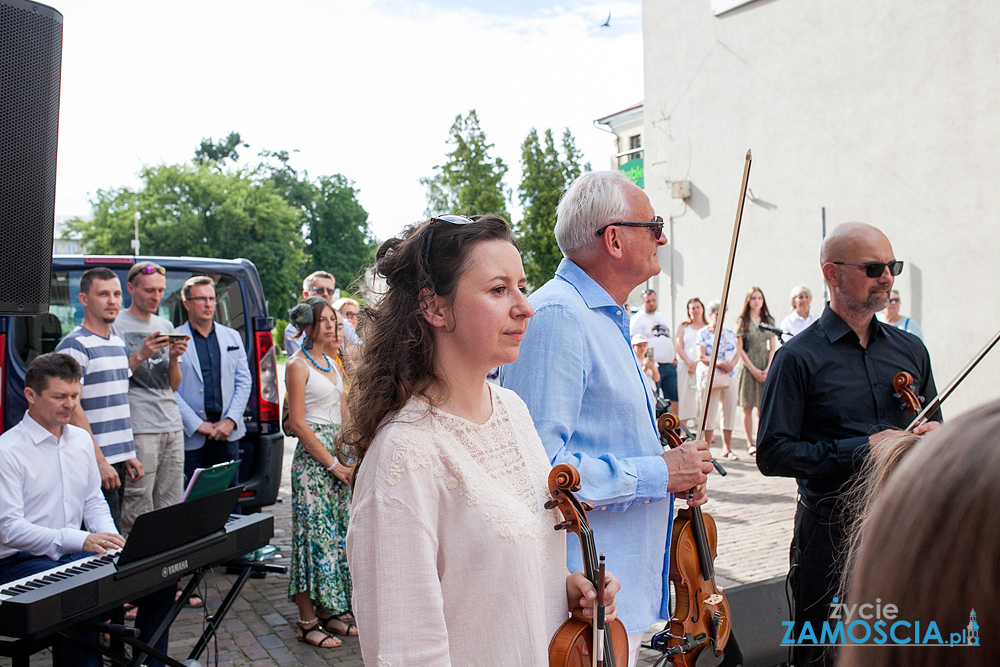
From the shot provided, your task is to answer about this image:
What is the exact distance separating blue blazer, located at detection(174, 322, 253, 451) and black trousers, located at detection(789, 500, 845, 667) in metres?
4.09

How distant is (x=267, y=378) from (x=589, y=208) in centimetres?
412

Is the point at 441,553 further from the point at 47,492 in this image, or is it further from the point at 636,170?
the point at 636,170

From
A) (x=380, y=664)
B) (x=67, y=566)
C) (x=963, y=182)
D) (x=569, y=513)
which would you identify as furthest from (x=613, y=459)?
(x=963, y=182)

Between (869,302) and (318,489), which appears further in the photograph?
(318,489)

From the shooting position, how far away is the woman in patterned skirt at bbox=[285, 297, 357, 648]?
15.6ft

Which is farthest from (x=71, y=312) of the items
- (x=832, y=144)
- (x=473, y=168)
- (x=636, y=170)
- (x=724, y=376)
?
(x=473, y=168)

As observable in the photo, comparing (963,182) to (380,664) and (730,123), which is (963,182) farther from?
(380,664)

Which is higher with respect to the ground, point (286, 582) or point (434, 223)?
point (434, 223)

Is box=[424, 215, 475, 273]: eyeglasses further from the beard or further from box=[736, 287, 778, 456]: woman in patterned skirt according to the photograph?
box=[736, 287, 778, 456]: woman in patterned skirt

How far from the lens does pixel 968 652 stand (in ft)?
2.48

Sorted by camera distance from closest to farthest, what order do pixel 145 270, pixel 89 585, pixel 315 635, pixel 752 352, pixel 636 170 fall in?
pixel 89 585 < pixel 315 635 < pixel 145 270 < pixel 752 352 < pixel 636 170

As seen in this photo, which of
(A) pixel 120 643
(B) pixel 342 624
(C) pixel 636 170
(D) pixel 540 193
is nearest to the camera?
(A) pixel 120 643

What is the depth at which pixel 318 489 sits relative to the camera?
493 cm

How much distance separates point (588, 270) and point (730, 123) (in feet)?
39.4
